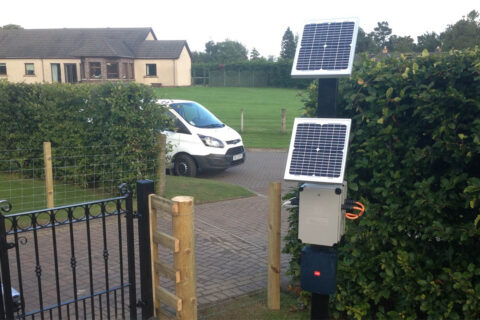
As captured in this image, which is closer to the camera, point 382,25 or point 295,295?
point 295,295

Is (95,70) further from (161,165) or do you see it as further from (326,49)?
(326,49)

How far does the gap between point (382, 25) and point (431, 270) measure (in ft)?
303

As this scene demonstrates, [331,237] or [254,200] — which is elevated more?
[331,237]

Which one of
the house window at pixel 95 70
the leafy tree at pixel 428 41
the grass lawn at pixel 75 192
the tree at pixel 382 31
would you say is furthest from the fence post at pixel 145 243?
the tree at pixel 382 31

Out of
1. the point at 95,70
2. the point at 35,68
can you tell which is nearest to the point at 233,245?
the point at 95,70

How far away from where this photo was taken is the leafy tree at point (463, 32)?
44.7 metres

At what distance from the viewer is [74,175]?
373 inches

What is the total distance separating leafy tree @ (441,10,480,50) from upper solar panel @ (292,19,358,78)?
44.8 meters

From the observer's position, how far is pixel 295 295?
203 inches

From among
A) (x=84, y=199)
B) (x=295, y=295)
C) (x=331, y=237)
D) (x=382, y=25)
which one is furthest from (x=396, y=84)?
(x=382, y=25)

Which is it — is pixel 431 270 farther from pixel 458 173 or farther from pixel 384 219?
pixel 458 173

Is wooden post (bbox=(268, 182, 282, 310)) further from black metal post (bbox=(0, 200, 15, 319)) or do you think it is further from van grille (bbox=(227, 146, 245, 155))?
van grille (bbox=(227, 146, 245, 155))

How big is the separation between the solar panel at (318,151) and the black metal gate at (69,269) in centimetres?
167

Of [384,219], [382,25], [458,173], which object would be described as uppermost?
[382,25]
